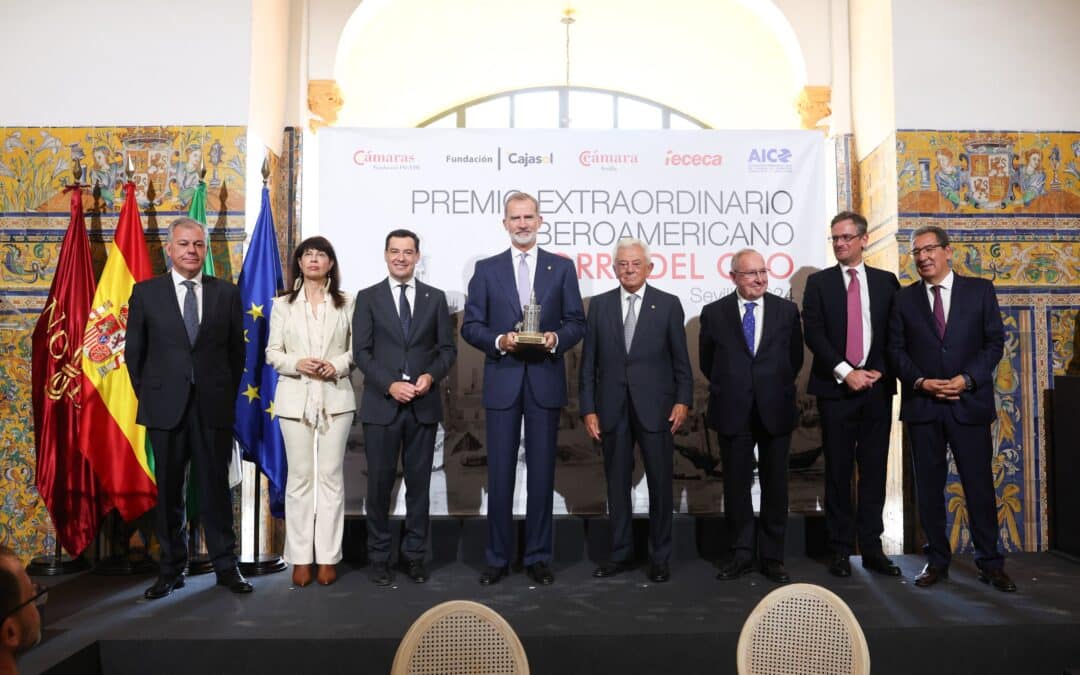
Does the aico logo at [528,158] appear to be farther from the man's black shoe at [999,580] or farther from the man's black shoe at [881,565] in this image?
the man's black shoe at [999,580]

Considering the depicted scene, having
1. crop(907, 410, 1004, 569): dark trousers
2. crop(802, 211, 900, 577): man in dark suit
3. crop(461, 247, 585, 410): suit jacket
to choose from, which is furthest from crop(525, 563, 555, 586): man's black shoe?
crop(907, 410, 1004, 569): dark trousers

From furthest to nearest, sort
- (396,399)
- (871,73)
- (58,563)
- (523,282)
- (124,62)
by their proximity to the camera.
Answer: (871,73) → (124,62) → (58,563) → (523,282) → (396,399)

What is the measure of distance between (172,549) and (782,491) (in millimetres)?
2789

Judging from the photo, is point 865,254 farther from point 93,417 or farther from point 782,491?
point 93,417

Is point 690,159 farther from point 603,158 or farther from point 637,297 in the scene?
point 637,297

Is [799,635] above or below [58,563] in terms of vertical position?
above

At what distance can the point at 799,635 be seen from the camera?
87.3 inches

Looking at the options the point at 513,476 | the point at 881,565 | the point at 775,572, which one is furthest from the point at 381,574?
the point at 881,565

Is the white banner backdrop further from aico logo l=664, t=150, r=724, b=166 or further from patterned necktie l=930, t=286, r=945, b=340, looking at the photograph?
patterned necktie l=930, t=286, r=945, b=340

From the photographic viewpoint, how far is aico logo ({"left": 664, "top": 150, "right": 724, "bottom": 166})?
535cm

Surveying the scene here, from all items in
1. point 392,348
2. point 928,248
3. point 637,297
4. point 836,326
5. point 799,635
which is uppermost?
point 928,248

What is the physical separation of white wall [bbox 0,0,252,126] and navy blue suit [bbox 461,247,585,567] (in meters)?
2.03

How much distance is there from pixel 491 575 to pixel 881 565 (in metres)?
1.85

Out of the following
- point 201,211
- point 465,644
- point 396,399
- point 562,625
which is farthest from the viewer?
point 201,211
